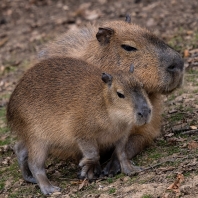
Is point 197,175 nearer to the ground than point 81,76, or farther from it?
nearer to the ground

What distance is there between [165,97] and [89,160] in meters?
2.53

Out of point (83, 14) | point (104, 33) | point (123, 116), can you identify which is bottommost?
point (83, 14)

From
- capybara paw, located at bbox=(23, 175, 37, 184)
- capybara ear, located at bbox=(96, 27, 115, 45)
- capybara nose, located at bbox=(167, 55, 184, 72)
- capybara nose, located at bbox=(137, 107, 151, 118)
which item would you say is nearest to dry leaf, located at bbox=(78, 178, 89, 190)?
capybara paw, located at bbox=(23, 175, 37, 184)

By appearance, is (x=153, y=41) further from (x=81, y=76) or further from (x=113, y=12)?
(x=113, y=12)

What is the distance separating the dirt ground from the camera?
18.0ft

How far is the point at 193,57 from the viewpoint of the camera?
9117 millimetres

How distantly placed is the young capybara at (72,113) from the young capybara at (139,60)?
232 millimetres

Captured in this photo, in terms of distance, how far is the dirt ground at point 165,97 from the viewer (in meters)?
5.48

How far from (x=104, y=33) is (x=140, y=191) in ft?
6.47

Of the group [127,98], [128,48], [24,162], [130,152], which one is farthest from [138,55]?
[24,162]

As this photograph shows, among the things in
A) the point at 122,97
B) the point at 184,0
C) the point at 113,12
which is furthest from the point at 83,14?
the point at 122,97

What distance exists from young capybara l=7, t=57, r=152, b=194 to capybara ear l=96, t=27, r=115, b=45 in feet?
1.24

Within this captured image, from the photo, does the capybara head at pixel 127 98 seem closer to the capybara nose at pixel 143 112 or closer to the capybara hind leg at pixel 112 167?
the capybara nose at pixel 143 112

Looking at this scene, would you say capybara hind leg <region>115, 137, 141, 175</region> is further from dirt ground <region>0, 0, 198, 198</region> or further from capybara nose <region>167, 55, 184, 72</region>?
capybara nose <region>167, 55, 184, 72</region>
